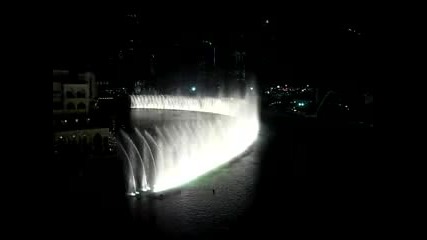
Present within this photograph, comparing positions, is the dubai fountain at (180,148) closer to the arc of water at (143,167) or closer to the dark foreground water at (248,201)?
the arc of water at (143,167)

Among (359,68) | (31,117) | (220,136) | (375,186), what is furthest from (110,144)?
(359,68)

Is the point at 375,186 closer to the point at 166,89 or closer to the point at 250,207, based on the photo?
the point at 250,207

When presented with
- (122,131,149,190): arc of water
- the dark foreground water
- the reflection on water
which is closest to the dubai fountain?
(122,131,149,190): arc of water

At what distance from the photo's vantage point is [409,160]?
56.7 feet

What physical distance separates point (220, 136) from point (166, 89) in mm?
38481

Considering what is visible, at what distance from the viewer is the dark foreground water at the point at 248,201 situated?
38.7 ft

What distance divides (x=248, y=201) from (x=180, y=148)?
9.58 meters

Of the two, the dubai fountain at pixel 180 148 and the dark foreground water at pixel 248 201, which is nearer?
the dark foreground water at pixel 248 201

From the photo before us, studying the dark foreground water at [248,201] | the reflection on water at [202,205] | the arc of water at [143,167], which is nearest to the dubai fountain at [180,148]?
the arc of water at [143,167]

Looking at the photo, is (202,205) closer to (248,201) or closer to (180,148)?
(248,201)

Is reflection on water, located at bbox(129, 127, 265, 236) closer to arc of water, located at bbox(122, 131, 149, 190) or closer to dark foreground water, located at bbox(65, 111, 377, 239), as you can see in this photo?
dark foreground water, located at bbox(65, 111, 377, 239)

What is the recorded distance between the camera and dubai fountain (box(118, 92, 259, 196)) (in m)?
17.3

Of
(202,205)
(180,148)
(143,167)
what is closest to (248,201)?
(202,205)

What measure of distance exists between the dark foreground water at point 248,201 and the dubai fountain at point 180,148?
745mm
